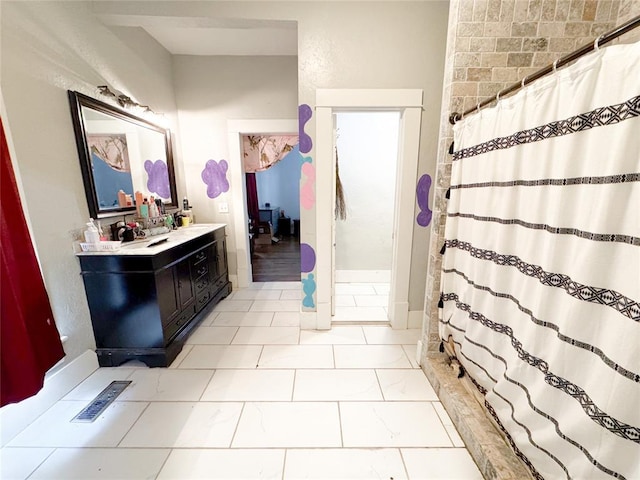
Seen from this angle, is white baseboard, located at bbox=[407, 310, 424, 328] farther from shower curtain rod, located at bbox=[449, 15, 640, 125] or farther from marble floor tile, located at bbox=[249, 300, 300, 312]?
shower curtain rod, located at bbox=[449, 15, 640, 125]

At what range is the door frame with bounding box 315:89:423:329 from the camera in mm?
2148

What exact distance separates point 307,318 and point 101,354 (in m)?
1.69

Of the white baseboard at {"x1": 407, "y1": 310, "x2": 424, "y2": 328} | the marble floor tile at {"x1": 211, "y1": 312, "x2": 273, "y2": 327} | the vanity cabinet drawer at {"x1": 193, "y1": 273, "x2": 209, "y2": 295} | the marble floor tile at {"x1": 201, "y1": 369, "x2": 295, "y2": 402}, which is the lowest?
the marble floor tile at {"x1": 211, "y1": 312, "x2": 273, "y2": 327}

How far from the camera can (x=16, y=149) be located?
1.47 m

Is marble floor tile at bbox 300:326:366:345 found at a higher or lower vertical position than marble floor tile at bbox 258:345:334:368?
lower

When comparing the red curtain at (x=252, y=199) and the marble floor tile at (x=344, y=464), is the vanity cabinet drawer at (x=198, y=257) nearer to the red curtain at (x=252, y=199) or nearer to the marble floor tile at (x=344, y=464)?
the marble floor tile at (x=344, y=464)

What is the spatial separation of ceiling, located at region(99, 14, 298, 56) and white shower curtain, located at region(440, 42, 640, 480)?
2053 millimetres

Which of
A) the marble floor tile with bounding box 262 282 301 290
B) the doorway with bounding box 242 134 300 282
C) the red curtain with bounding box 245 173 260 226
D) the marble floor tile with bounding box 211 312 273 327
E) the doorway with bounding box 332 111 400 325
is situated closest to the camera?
the marble floor tile with bounding box 211 312 273 327

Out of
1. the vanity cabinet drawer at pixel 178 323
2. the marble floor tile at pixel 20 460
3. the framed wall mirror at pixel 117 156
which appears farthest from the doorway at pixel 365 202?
the marble floor tile at pixel 20 460

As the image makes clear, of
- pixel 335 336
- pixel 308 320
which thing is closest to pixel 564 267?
pixel 335 336

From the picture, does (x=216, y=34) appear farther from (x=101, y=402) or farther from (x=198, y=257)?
(x=101, y=402)

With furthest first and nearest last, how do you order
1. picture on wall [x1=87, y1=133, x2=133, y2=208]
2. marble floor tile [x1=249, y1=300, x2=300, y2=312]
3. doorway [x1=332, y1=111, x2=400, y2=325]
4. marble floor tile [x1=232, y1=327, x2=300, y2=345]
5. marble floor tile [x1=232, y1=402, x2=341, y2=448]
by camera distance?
doorway [x1=332, y1=111, x2=400, y2=325] < marble floor tile [x1=249, y1=300, x2=300, y2=312] < marble floor tile [x1=232, y1=327, x2=300, y2=345] < picture on wall [x1=87, y1=133, x2=133, y2=208] < marble floor tile [x1=232, y1=402, x2=341, y2=448]

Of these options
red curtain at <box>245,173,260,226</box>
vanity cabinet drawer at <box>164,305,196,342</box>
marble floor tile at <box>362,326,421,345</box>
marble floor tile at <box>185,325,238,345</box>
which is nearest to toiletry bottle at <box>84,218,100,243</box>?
vanity cabinet drawer at <box>164,305,196,342</box>

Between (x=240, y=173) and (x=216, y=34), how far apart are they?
1434 mm
